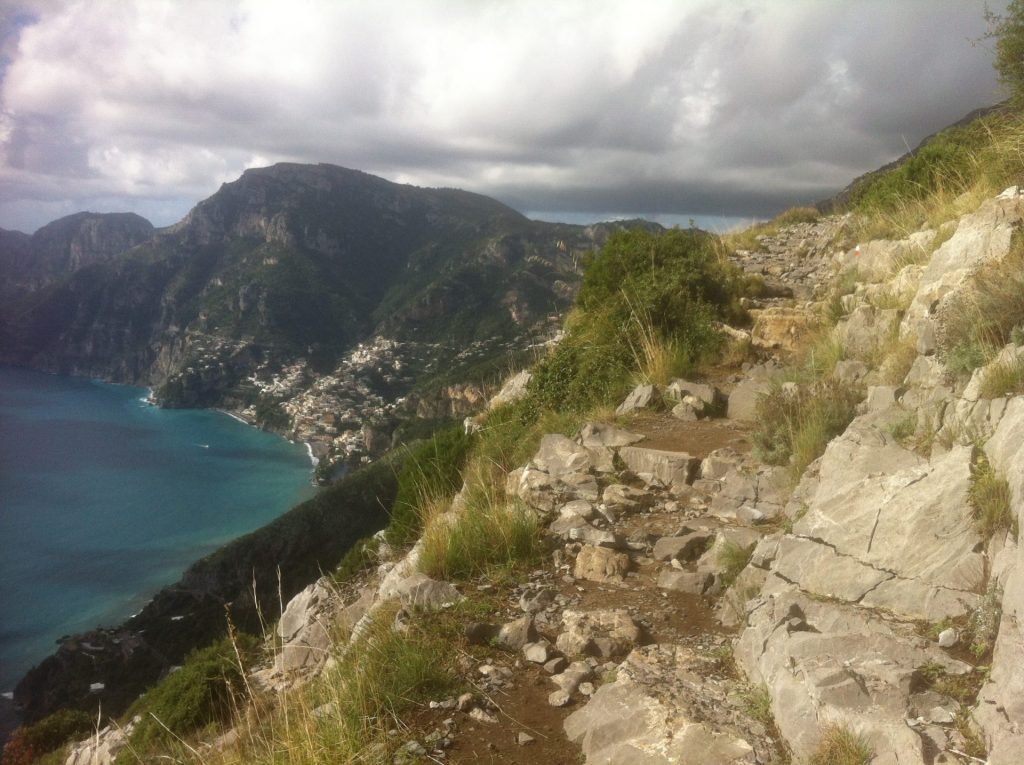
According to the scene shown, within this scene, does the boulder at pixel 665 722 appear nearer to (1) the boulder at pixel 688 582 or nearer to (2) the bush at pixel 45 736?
(1) the boulder at pixel 688 582

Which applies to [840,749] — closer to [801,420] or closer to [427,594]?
[427,594]

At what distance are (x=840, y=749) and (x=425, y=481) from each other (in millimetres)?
5741

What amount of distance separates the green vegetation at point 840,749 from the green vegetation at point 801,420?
119 inches

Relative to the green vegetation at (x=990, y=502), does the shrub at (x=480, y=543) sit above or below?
below

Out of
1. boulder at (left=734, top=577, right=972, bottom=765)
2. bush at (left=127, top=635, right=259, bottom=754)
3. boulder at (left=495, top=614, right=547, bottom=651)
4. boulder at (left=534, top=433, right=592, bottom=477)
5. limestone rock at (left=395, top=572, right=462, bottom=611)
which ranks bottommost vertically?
bush at (left=127, top=635, right=259, bottom=754)

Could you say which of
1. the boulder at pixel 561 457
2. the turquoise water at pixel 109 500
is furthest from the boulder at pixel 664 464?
the turquoise water at pixel 109 500

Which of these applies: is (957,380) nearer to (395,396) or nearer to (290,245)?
(395,396)

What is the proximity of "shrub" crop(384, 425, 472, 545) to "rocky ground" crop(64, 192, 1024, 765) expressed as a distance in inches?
73.7

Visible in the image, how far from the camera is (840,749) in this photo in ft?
8.27

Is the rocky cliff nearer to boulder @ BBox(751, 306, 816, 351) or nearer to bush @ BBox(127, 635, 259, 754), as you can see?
bush @ BBox(127, 635, 259, 754)

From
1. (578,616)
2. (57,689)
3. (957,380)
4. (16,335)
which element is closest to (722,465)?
(957,380)

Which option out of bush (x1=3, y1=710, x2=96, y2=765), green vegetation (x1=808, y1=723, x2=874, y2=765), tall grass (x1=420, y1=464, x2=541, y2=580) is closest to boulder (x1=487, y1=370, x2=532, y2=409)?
tall grass (x1=420, y1=464, x2=541, y2=580)

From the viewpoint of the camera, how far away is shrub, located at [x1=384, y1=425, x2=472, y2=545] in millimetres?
8445

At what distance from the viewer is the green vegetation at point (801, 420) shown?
5359 mm
